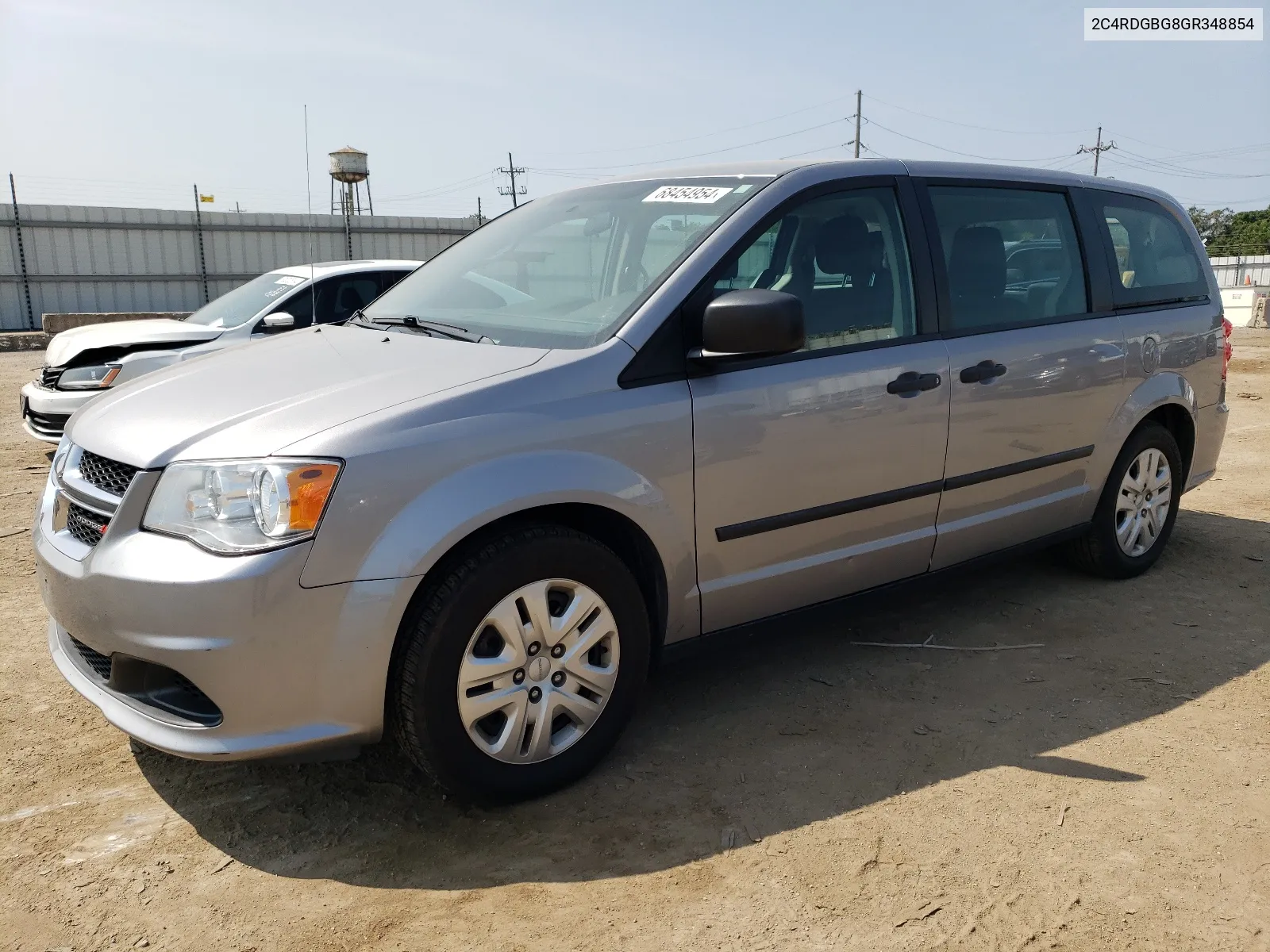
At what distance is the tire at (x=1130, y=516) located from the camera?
14.4 ft

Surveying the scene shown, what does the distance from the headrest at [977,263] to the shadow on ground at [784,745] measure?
1264 mm

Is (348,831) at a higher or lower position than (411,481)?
lower

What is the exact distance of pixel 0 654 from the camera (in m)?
3.72

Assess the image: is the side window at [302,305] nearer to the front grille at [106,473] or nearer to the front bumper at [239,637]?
the front grille at [106,473]

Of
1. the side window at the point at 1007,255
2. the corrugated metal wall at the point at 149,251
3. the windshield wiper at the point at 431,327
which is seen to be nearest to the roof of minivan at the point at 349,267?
the windshield wiper at the point at 431,327

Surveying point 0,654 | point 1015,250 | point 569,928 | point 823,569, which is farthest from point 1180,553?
point 0,654

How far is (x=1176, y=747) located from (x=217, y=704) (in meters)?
2.73

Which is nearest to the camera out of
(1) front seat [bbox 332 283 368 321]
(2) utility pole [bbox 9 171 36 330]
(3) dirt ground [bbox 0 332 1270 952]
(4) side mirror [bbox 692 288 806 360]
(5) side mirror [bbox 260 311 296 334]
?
(3) dirt ground [bbox 0 332 1270 952]

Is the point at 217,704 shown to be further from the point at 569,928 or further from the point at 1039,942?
the point at 1039,942

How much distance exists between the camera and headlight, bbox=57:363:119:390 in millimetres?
6949

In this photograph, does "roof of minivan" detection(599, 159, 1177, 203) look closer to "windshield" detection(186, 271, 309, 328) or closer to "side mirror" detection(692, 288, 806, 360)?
"side mirror" detection(692, 288, 806, 360)

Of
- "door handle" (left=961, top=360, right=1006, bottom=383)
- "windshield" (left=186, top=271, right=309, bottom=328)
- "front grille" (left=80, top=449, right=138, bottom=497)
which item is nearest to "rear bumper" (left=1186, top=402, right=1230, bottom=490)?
"door handle" (left=961, top=360, right=1006, bottom=383)

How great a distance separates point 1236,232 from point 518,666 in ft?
229

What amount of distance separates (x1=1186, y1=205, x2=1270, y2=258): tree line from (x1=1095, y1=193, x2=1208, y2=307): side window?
175 ft
